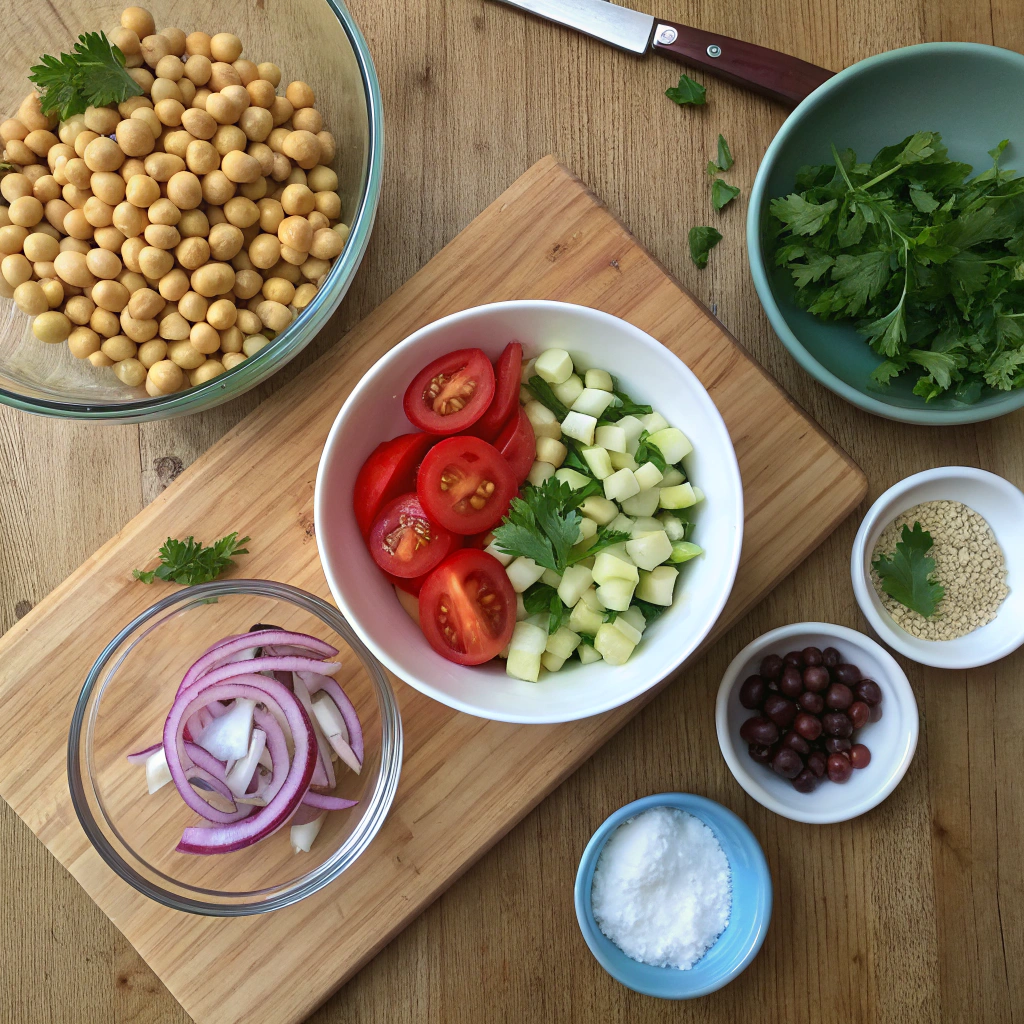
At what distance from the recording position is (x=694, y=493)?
1.45 metres

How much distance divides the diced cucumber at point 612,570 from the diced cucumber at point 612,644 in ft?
0.29

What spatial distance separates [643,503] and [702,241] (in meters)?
0.69

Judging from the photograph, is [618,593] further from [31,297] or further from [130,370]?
[31,297]

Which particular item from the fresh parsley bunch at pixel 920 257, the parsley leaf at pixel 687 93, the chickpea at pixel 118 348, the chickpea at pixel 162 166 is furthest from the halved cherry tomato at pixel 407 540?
the parsley leaf at pixel 687 93

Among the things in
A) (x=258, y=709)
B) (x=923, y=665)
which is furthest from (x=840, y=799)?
(x=258, y=709)

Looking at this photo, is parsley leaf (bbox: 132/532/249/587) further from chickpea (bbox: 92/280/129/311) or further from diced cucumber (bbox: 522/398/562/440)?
diced cucumber (bbox: 522/398/562/440)

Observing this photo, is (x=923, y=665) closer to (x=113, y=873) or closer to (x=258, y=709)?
(x=258, y=709)

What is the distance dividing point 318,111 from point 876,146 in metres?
1.24

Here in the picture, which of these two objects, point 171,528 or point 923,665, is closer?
point 171,528

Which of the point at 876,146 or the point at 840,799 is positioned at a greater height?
the point at 876,146

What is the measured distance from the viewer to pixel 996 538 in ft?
5.86

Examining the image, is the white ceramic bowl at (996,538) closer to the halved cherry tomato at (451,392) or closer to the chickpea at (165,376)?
the halved cherry tomato at (451,392)

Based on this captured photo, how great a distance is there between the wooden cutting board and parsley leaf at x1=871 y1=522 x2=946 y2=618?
258 millimetres

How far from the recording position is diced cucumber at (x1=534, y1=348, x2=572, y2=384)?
1.46 meters
